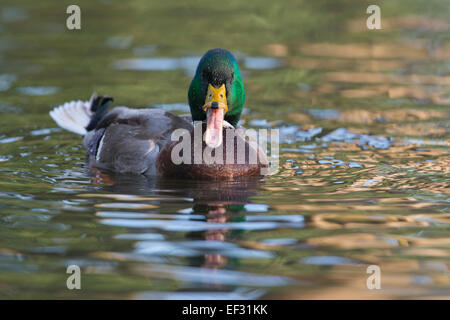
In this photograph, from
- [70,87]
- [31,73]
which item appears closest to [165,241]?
[70,87]

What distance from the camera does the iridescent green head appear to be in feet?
24.3

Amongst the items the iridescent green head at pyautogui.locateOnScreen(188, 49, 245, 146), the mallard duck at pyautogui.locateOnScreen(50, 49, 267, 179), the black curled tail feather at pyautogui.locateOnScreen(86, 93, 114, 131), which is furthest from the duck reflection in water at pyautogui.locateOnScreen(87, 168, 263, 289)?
the black curled tail feather at pyautogui.locateOnScreen(86, 93, 114, 131)

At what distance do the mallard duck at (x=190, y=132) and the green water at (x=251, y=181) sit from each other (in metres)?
0.21

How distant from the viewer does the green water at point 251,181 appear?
209 inches

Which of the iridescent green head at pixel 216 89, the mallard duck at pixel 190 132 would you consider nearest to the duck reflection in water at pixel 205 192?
the mallard duck at pixel 190 132

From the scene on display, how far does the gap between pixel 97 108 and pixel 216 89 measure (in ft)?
8.88

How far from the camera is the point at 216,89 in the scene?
752 centimetres

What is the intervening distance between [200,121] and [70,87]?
370 centimetres

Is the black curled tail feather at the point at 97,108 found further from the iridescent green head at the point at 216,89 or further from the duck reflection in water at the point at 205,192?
the iridescent green head at the point at 216,89

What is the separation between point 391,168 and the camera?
26.3 feet

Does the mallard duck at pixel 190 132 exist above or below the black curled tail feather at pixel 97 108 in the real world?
below

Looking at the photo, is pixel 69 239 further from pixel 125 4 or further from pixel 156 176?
pixel 125 4

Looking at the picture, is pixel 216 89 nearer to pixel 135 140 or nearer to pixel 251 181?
pixel 251 181

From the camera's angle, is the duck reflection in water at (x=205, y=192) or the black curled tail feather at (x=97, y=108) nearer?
the duck reflection in water at (x=205, y=192)
